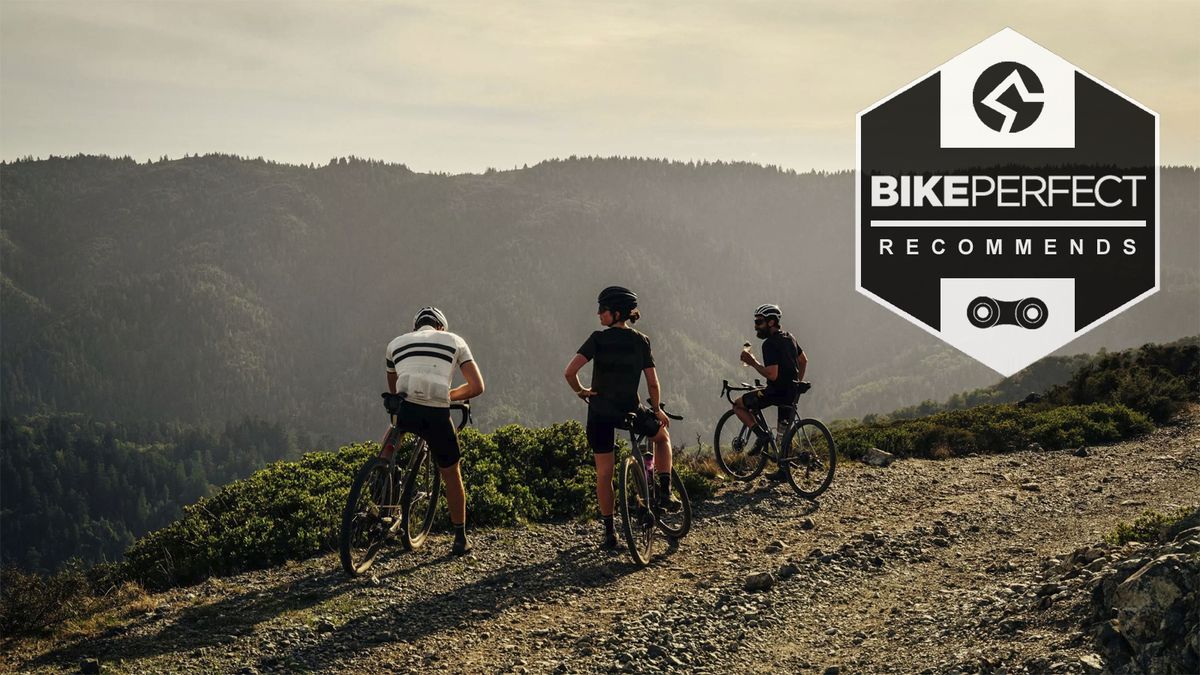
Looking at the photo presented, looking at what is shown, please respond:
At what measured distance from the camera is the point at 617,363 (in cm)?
943

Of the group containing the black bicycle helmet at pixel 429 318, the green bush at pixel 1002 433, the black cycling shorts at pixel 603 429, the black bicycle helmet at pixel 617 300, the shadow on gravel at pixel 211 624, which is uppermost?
the black bicycle helmet at pixel 617 300

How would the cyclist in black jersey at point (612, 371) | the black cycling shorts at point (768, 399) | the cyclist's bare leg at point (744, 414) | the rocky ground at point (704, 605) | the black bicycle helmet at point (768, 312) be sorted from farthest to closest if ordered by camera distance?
1. the cyclist's bare leg at point (744, 414)
2. the black cycling shorts at point (768, 399)
3. the black bicycle helmet at point (768, 312)
4. the cyclist in black jersey at point (612, 371)
5. the rocky ground at point (704, 605)

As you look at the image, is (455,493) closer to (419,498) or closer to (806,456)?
(419,498)

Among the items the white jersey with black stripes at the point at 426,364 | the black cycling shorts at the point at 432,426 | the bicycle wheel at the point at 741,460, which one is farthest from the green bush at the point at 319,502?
the white jersey with black stripes at the point at 426,364

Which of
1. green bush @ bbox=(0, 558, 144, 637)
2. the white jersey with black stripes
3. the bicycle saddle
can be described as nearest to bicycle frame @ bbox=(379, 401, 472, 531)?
the bicycle saddle

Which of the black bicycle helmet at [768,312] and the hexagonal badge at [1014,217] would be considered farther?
the hexagonal badge at [1014,217]

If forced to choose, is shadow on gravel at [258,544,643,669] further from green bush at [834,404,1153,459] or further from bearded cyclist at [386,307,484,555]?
green bush at [834,404,1153,459]

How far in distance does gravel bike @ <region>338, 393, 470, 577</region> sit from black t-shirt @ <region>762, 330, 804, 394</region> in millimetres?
4748

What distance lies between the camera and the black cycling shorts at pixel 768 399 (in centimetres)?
1305

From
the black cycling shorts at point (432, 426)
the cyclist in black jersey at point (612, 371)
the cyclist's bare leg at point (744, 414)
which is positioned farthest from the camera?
the cyclist's bare leg at point (744, 414)

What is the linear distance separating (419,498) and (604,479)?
80.4 inches

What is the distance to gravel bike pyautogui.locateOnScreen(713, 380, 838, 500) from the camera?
13.1m

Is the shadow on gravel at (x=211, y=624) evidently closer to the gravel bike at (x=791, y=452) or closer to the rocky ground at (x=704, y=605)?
the rocky ground at (x=704, y=605)

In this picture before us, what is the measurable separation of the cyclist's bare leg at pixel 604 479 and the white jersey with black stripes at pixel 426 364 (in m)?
1.67
